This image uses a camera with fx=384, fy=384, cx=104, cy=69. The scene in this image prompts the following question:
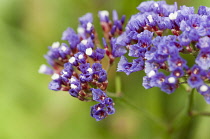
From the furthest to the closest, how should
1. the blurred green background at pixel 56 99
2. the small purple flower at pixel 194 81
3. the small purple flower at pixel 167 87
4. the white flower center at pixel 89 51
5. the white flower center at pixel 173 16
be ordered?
the blurred green background at pixel 56 99 < the white flower center at pixel 89 51 < the white flower center at pixel 173 16 < the small purple flower at pixel 167 87 < the small purple flower at pixel 194 81

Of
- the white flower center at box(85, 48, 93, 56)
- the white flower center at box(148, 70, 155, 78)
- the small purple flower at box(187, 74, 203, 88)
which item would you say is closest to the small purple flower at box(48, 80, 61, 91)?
the white flower center at box(85, 48, 93, 56)

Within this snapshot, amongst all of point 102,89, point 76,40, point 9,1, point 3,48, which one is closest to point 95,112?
point 102,89

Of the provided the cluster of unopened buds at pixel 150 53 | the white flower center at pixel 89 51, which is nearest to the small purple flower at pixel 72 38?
the cluster of unopened buds at pixel 150 53

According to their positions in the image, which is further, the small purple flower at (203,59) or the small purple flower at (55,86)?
the small purple flower at (55,86)

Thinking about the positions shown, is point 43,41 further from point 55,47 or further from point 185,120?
point 185,120

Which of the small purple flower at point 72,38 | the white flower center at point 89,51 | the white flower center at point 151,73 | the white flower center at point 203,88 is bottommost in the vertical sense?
the white flower center at point 203,88

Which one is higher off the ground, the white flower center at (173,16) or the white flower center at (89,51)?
the white flower center at (173,16)

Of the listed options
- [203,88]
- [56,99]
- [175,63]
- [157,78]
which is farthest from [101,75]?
[56,99]

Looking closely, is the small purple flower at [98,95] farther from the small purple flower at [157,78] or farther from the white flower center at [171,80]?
the white flower center at [171,80]

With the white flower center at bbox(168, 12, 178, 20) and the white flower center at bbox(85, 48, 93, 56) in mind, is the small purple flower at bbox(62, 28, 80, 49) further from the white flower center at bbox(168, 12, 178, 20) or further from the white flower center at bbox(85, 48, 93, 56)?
the white flower center at bbox(168, 12, 178, 20)
